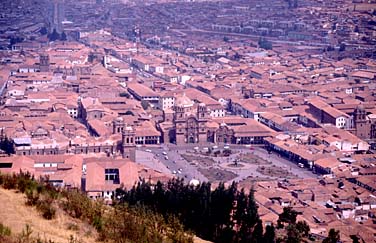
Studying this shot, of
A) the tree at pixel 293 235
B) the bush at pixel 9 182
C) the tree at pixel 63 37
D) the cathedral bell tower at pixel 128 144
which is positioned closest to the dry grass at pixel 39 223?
the bush at pixel 9 182

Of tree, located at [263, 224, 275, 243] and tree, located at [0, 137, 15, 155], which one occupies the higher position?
tree, located at [263, 224, 275, 243]

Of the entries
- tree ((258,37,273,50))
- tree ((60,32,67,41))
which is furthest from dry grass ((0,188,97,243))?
tree ((60,32,67,41))

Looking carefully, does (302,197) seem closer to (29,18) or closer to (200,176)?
(200,176)

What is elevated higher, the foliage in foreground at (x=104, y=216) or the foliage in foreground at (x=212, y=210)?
the foliage in foreground at (x=104, y=216)

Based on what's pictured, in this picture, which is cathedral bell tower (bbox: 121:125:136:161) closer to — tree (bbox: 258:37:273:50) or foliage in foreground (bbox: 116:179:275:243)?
foliage in foreground (bbox: 116:179:275:243)

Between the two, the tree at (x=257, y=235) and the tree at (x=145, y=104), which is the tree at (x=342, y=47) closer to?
the tree at (x=145, y=104)

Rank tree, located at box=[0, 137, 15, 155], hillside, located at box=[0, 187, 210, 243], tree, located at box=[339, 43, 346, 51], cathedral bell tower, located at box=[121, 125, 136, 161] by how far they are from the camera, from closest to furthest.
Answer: hillside, located at box=[0, 187, 210, 243] < tree, located at box=[0, 137, 15, 155] < cathedral bell tower, located at box=[121, 125, 136, 161] < tree, located at box=[339, 43, 346, 51]

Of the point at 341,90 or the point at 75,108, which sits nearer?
the point at 75,108

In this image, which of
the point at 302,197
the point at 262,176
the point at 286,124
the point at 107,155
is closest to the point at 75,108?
the point at 107,155
